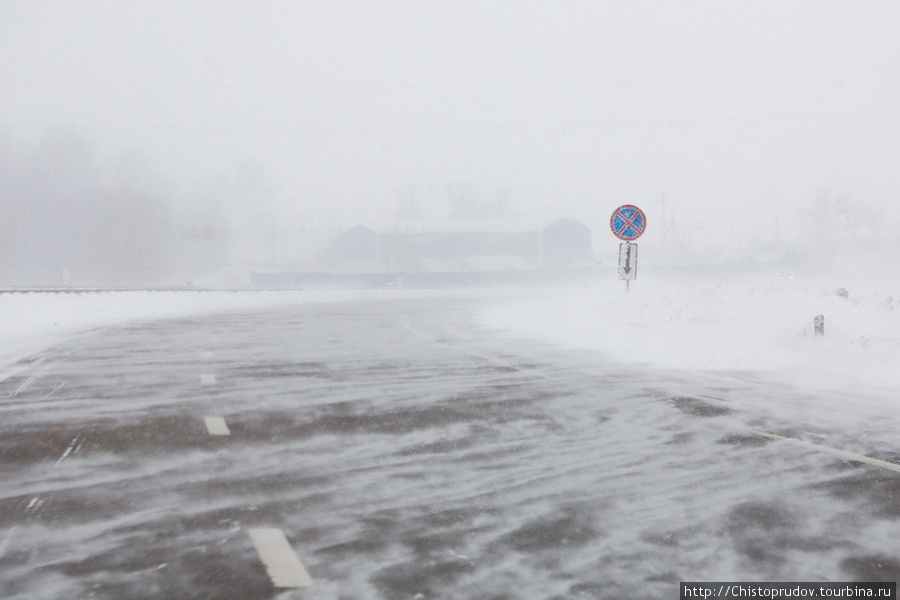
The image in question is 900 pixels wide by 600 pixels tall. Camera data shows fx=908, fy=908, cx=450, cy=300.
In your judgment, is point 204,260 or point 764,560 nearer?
point 764,560

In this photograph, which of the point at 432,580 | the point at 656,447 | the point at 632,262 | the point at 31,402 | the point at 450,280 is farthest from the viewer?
the point at 450,280

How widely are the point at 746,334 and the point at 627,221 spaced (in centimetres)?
396

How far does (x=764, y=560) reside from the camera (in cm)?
423

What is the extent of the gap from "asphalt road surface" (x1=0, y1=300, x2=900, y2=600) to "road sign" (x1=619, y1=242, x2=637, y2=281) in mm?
8756

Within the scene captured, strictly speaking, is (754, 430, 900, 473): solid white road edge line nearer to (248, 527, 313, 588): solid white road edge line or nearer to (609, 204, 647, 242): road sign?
(248, 527, 313, 588): solid white road edge line

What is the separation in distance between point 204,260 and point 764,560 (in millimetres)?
116660

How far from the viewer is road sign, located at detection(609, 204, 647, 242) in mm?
19625

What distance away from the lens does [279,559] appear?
4172 millimetres

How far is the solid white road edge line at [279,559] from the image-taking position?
3869 mm

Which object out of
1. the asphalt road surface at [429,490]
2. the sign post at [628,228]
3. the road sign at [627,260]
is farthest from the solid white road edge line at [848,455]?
the road sign at [627,260]

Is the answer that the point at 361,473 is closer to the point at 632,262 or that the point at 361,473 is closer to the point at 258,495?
the point at 258,495

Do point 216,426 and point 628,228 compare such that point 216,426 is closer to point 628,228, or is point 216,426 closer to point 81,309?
point 628,228

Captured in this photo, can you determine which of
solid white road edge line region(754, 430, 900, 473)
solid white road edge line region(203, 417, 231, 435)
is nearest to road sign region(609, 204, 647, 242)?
solid white road edge line region(754, 430, 900, 473)

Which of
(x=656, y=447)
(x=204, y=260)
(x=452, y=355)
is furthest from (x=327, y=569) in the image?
(x=204, y=260)
